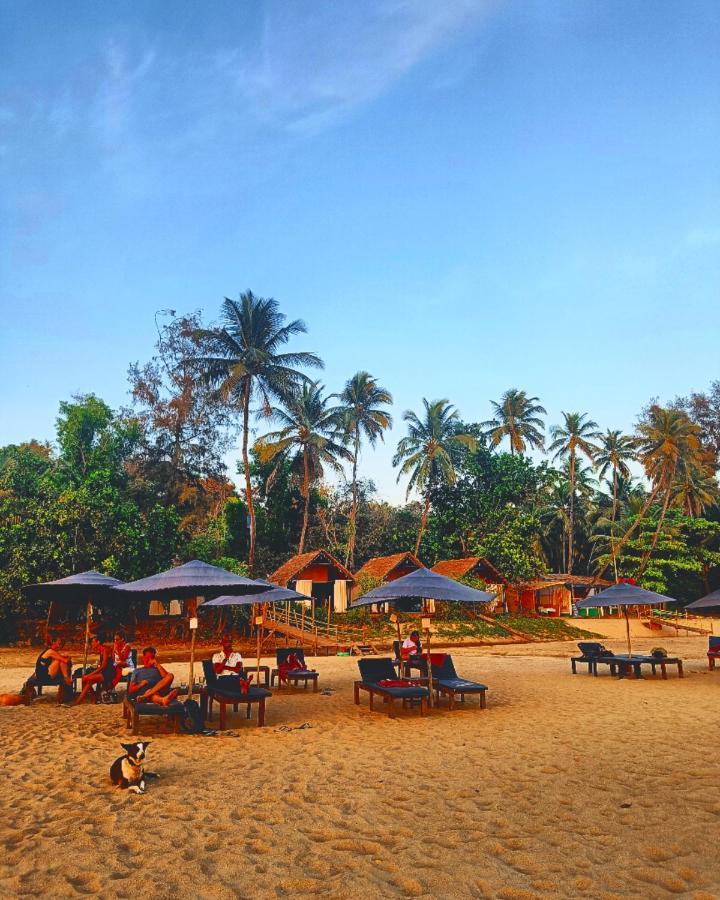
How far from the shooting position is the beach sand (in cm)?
394

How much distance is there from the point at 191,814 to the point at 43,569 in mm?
20588

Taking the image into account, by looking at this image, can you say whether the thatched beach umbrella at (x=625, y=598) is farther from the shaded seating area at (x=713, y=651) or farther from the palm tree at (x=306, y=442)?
the palm tree at (x=306, y=442)

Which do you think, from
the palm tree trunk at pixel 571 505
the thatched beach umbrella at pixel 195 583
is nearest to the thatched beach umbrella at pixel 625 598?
the thatched beach umbrella at pixel 195 583

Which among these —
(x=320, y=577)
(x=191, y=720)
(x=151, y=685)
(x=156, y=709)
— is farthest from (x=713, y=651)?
(x=320, y=577)

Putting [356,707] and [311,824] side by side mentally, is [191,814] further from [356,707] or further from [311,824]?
[356,707]

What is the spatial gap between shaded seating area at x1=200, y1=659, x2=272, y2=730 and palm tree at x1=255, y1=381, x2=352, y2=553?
26167 millimetres

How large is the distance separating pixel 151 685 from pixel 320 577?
23.4 m

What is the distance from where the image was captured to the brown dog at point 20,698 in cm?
1073

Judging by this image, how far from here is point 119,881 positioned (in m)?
3.87

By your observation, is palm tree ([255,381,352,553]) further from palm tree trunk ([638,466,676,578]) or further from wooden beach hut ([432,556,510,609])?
palm tree trunk ([638,466,676,578])

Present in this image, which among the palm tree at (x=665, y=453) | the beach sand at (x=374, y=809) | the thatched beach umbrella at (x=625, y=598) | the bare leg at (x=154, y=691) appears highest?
the palm tree at (x=665, y=453)

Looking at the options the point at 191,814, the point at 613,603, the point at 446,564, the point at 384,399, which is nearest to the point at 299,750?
the point at 191,814

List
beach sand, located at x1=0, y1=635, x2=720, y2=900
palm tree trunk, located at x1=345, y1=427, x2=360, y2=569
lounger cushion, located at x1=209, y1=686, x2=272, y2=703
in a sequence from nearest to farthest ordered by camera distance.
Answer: beach sand, located at x1=0, y1=635, x2=720, y2=900 < lounger cushion, located at x1=209, y1=686, x2=272, y2=703 < palm tree trunk, located at x1=345, y1=427, x2=360, y2=569

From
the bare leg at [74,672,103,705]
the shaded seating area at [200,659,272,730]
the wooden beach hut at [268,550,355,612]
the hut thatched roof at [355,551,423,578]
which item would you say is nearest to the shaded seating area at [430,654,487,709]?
the shaded seating area at [200,659,272,730]
